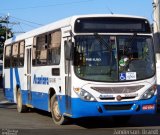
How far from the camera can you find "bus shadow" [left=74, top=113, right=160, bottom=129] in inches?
530

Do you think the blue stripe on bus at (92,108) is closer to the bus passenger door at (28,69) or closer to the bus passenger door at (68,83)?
the bus passenger door at (68,83)

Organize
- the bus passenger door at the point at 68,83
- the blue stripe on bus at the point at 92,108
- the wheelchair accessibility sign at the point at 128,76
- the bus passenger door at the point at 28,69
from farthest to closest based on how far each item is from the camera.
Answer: the bus passenger door at the point at 28,69, the bus passenger door at the point at 68,83, the wheelchair accessibility sign at the point at 128,76, the blue stripe on bus at the point at 92,108

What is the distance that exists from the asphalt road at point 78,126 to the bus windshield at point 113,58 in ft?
4.45

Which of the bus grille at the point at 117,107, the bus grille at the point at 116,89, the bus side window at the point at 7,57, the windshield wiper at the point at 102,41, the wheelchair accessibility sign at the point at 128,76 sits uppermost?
the windshield wiper at the point at 102,41

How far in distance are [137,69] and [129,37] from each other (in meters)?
0.88

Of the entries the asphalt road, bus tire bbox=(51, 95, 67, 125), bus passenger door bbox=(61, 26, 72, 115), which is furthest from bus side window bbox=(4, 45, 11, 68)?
bus passenger door bbox=(61, 26, 72, 115)

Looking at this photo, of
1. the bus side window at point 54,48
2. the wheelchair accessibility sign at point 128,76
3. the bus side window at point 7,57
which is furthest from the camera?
the bus side window at point 7,57

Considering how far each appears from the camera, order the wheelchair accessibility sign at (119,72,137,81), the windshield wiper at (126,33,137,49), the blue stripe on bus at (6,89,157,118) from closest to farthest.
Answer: the blue stripe on bus at (6,89,157,118), the wheelchair accessibility sign at (119,72,137,81), the windshield wiper at (126,33,137,49)

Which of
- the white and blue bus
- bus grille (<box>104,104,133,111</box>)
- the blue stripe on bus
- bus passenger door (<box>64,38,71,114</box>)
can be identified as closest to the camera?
the blue stripe on bus

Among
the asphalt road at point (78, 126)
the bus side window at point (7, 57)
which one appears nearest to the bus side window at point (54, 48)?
the asphalt road at point (78, 126)

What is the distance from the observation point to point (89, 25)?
1238 centimetres

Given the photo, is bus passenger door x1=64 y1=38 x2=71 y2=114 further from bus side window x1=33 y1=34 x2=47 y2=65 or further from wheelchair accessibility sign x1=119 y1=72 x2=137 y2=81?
bus side window x1=33 y1=34 x2=47 y2=65

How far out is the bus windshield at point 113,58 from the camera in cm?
1206

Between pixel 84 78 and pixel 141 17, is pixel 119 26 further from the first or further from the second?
pixel 84 78
